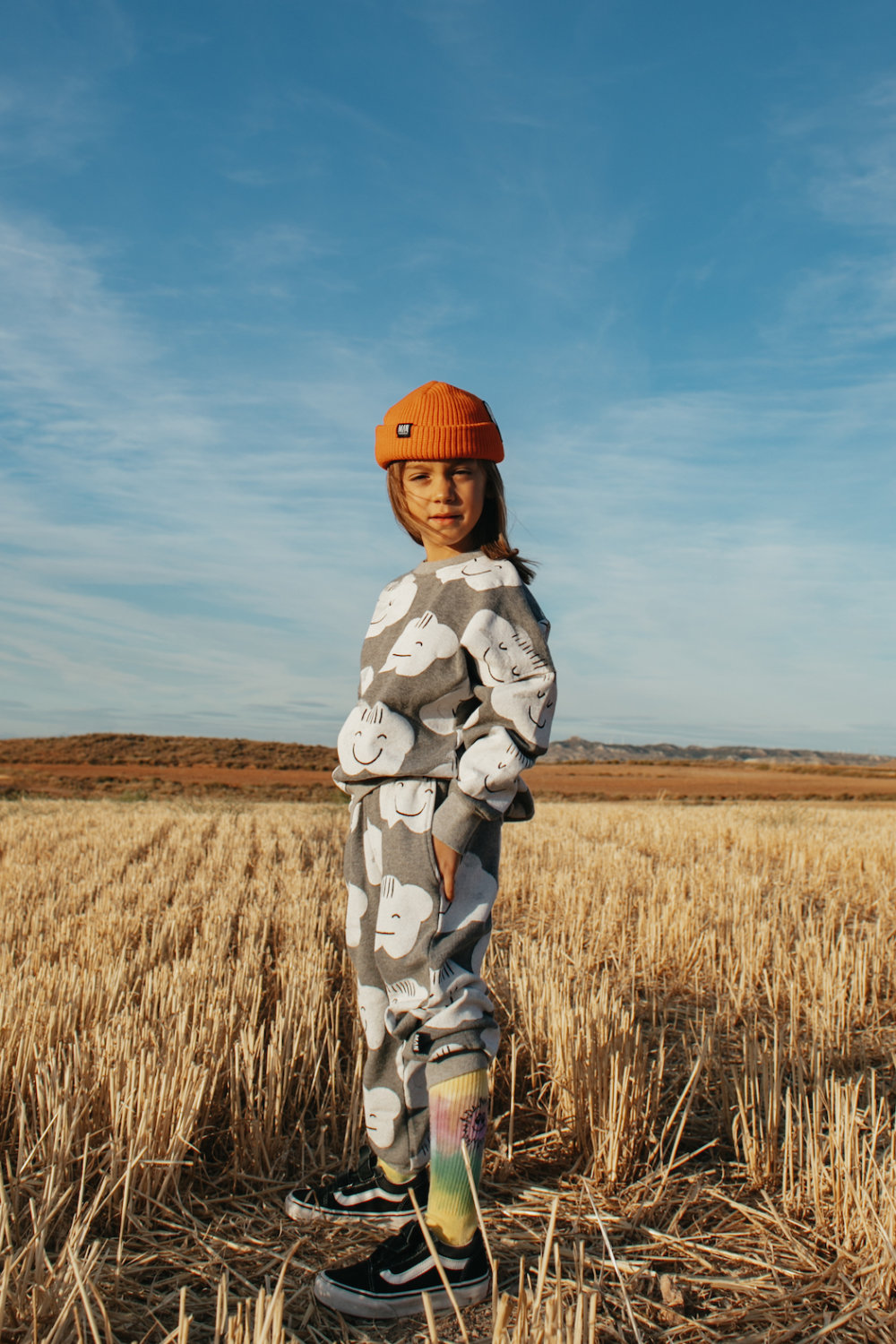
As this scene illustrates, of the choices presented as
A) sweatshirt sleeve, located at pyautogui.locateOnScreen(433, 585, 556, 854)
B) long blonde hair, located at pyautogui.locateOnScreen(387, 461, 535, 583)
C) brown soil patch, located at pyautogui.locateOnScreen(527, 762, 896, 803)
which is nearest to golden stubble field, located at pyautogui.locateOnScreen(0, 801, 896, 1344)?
sweatshirt sleeve, located at pyautogui.locateOnScreen(433, 585, 556, 854)

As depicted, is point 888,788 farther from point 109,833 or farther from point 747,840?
point 109,833

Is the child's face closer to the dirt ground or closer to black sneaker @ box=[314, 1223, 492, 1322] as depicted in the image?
black sneaker @ box=[314, 1223, 492, 1322]

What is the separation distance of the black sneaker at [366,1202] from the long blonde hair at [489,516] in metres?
1.58

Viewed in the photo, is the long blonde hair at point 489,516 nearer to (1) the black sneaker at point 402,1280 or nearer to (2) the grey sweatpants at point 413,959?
(2) the grey sweatpants at point 413,959

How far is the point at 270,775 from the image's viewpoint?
40344 millimetres

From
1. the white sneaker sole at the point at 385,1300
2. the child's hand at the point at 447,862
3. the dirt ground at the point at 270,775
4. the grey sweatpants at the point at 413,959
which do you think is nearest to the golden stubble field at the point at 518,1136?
the white sneaker sole at the point at 385,1300

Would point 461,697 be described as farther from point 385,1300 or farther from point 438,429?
point 385,1300

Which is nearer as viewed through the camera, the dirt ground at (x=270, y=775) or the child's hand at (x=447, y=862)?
the child's hand at (x=447, y=862)

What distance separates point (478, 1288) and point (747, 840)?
9320mm

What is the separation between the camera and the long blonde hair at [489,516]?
233 cm

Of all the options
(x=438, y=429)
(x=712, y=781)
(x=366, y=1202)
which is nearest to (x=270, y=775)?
(x=712, y=781)

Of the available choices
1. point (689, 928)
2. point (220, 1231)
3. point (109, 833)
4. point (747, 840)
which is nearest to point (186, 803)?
point (109, 833)

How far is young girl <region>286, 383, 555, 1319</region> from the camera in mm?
1975

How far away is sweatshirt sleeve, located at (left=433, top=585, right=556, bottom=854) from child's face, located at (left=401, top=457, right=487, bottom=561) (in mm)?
235
